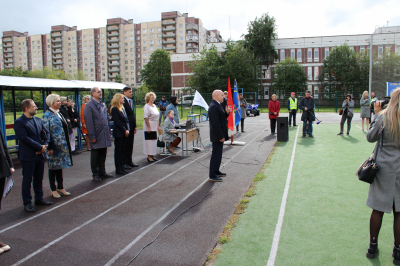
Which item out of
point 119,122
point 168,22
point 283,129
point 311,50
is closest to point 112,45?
point 168,22

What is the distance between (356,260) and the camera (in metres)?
3.45

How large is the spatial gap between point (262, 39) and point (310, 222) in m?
57.4

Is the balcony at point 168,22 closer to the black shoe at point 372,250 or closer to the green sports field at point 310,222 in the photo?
the green sports field at point 310,222

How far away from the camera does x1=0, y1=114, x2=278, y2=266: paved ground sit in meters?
3.74

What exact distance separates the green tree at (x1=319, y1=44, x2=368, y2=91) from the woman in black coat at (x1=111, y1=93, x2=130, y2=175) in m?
50.9

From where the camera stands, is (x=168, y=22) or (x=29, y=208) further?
Answer: (x=168, y=22)

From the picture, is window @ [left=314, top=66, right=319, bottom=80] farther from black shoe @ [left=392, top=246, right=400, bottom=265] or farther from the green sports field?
black shoe @ [left=392, top=246, right=400, bottom=265]

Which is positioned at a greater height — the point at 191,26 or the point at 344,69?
the point at 191,26

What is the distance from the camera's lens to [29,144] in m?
5.11

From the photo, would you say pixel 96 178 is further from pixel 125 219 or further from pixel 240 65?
pixel 240 65

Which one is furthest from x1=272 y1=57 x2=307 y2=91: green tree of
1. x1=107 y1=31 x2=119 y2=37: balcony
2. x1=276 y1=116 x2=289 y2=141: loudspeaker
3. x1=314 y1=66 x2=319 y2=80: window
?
x1=107 y1=31 x2=119 y2=37: balcony

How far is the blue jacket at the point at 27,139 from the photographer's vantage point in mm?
5062

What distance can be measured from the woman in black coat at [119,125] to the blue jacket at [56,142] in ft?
6.06

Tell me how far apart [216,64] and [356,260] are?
54.7 meters
